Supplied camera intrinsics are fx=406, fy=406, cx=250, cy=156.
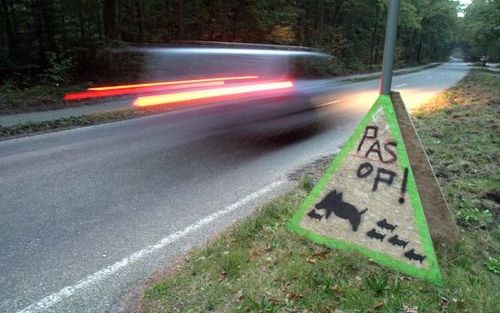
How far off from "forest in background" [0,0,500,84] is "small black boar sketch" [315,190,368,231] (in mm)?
16238

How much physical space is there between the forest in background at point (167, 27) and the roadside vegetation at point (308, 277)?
51.9 feet

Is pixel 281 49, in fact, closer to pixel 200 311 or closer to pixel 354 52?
pixel 200 311

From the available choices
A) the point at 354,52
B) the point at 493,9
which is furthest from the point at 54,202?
the point at 354,52

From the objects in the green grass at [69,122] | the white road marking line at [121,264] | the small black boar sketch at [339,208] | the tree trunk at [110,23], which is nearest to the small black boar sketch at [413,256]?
the small black boar sketch at [339,208]

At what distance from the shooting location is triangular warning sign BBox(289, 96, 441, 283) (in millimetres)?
3516

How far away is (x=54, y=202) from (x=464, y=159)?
6484 millimetres

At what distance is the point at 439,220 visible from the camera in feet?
12.8

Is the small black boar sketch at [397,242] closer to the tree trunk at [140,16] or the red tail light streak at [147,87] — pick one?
the red tail light streak at [147,87]

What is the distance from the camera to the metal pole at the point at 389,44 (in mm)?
3688

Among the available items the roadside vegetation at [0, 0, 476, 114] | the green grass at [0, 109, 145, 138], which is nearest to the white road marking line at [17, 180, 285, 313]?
the green grass at [0, 109, 145, 138]

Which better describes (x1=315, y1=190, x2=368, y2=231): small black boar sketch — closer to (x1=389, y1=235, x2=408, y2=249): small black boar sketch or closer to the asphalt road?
(x1=389, y1=235, x2=408, y2=249): small black boar sketch

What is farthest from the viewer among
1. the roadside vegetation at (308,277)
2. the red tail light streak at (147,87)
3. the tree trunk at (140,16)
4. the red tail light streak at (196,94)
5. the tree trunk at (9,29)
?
the tree trunk at (140,16)

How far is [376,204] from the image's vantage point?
372cm

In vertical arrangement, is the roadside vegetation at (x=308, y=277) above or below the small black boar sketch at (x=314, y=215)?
below
